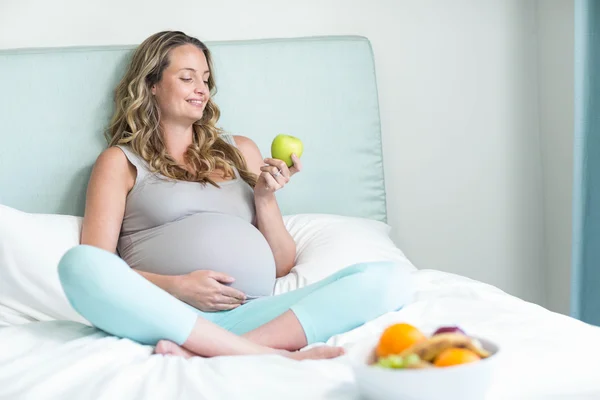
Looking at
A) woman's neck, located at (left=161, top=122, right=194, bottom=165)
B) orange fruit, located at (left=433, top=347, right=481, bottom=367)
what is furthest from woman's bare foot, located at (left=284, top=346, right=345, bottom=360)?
woman's neck, located at (left=161, top=122, right=194, bottom=165)

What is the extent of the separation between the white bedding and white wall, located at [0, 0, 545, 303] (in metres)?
1.07

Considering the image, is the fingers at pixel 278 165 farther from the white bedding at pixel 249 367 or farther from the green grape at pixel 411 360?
the green grape at pixel 411 360

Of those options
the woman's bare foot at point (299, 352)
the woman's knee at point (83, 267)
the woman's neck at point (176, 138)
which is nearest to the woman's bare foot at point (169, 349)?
the woman's bare foot at point (299, 352)

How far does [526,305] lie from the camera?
1551 millimetres

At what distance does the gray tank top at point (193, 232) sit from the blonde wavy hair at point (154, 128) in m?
0.05

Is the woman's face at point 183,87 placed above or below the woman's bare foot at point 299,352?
above

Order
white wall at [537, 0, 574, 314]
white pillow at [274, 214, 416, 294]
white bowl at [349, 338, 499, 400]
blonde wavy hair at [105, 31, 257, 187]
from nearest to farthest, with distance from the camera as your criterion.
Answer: white bowl at [349, 338, 499, 400], white pillow at [274, 214, 416, 294], blonde wavy hair at [105, 31, 257, 187], white wall at [537, 0, 574, 314]

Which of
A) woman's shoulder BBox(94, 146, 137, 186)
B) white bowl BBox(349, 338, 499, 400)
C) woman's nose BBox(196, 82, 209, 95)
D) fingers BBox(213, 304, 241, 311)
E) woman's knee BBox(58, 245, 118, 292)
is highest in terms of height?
woman's nose BBox(196, 82, 209, 95)

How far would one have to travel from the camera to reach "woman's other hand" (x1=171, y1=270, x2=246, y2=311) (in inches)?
63.1

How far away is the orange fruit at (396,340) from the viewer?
0.99m

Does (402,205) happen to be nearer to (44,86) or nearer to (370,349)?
(44,86)

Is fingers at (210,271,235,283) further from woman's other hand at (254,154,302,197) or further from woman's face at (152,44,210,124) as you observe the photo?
woman's face at (152,44,210,124)

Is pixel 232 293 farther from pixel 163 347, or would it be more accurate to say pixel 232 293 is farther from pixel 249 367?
pixel 249 367

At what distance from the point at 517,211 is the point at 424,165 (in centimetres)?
34
